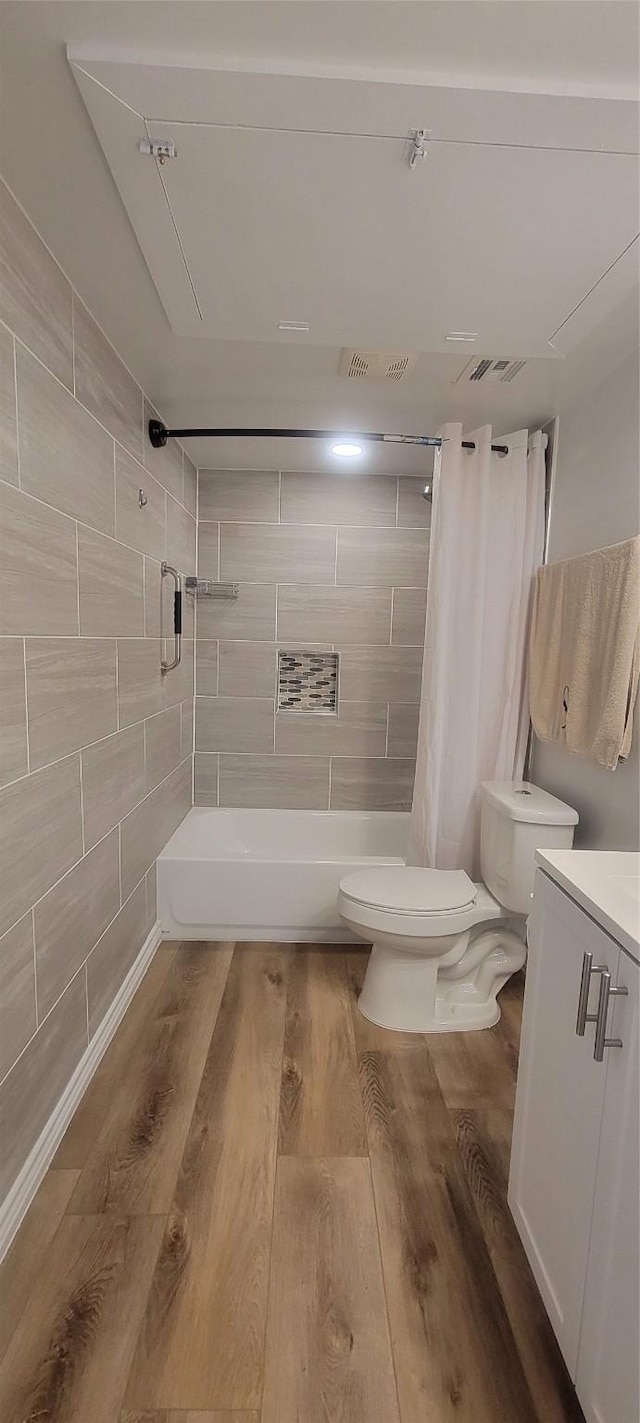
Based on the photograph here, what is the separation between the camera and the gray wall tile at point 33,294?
124 cm

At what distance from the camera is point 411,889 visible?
86.7 inches

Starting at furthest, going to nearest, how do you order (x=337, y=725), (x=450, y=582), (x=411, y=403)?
(x=337, y=725), (x=450, y=582), (x=411, y=403)

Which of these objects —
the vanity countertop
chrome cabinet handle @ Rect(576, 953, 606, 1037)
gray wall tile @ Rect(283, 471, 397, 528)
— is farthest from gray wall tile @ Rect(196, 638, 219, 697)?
chrome cabinet handle @ Rect(576, 953, 606, 1037)

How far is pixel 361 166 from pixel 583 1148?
5.63ft

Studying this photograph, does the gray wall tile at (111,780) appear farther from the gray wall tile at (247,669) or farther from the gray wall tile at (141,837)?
the gray wall tile at (247,669)

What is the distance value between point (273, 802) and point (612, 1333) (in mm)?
2640

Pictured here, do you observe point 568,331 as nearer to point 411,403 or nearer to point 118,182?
point 411,403

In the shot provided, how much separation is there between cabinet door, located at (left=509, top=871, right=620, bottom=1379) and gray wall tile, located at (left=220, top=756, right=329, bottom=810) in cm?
211

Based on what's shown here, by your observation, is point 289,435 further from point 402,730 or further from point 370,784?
point 370,784

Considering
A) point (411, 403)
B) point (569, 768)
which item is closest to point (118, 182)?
point (411, 403)

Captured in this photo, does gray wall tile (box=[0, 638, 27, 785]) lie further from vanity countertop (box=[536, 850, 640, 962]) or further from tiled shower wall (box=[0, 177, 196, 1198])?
vanity countertop (box=[536, 850, 640, 962])

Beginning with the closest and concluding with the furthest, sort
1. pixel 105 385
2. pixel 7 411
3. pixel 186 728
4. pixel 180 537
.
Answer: pixel 7 411
pixel 105 385
pixel 180 537
pixel 186 728

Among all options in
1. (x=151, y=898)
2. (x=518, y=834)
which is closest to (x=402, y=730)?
(x=518, y=834)

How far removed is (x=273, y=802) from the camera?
3.42 m
